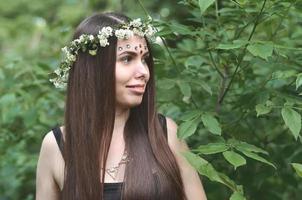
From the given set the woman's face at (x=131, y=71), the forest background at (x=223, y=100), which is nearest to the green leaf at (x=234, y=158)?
the forest background at (x=223, y=100)

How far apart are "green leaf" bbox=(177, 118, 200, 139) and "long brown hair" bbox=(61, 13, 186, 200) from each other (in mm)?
158

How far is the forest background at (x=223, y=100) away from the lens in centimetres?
201

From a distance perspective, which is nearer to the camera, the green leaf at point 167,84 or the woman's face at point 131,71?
the woman's face at point 131,71

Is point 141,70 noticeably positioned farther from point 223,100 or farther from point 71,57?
point 223,100

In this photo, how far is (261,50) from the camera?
75.9 inches

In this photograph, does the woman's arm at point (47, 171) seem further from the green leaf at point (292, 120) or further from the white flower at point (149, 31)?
the green leaf at point (292, 120)

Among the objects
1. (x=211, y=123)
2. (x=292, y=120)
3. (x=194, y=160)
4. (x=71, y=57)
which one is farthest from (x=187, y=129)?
(x=71, y=57)

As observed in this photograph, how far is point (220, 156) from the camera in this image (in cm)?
251

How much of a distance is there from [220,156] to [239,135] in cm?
14

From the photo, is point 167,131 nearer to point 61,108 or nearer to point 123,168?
point 123,168

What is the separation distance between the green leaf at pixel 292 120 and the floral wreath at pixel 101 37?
52cm

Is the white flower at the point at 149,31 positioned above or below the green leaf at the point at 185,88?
above

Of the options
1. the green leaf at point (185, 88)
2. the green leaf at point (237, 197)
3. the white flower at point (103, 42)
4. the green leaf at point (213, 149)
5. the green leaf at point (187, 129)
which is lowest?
the green leaf at point (237, 197)

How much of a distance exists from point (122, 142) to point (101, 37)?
14.6 inches
